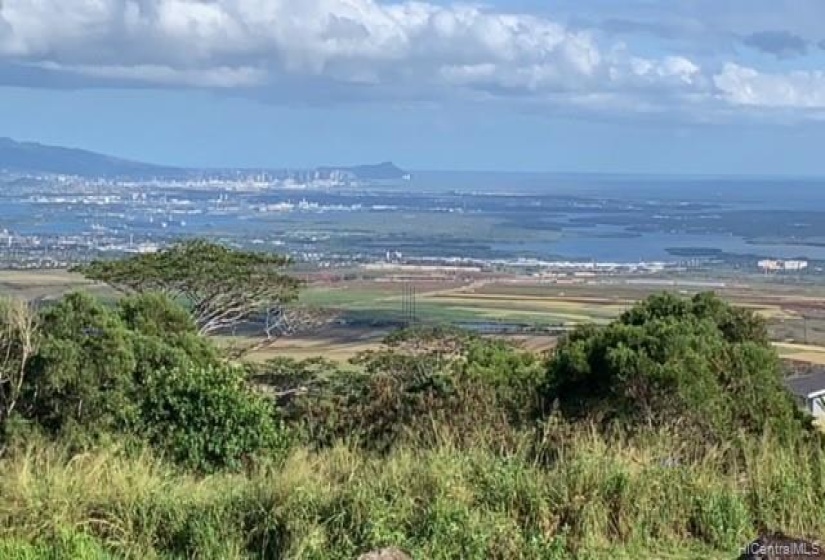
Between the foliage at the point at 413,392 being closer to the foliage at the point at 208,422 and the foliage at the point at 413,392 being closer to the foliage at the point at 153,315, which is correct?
the foliage at the point at 208,422

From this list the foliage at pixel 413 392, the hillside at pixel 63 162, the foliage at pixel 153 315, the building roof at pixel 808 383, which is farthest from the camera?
the hillside at pixel 63 162

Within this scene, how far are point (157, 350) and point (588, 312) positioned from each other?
23.6 m

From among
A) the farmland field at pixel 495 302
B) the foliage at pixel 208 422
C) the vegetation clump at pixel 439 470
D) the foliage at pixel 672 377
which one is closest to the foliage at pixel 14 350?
the vegetation clump at pixel 439 470

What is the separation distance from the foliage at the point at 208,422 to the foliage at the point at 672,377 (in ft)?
8.83

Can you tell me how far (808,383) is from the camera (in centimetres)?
2225

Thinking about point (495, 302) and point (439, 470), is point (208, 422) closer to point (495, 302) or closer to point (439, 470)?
point (439, 470)

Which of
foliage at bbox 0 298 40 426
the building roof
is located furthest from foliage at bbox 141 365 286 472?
the building roof

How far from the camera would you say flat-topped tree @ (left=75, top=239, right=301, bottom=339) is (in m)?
20.6

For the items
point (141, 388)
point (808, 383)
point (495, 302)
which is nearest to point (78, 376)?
point (141, 388)

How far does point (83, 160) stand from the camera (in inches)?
4208

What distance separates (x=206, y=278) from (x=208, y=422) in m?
11.2

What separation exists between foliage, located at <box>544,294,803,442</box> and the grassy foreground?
11.8 feet

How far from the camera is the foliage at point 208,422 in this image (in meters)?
9.09

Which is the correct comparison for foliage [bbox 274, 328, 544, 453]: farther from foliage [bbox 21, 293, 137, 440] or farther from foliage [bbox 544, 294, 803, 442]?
foliage [bbox 21, 293, 137, 440]
